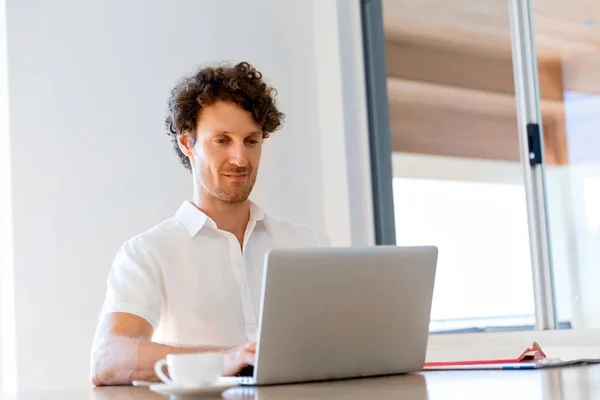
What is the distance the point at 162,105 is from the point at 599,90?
1809 millimetres

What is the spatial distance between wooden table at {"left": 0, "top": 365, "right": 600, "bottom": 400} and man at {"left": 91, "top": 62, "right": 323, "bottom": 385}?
575 millimetres

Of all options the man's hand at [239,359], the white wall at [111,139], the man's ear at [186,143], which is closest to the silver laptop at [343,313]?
the man's hand at [239,359]

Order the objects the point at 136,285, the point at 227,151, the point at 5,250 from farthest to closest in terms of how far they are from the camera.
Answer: the point at 5,250
the point at 227,151
the point at 136,285

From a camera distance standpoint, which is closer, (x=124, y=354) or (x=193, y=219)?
(x=124, y=354)

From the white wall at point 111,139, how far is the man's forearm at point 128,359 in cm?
147

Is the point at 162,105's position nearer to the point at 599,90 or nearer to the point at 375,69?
the point at 375,69

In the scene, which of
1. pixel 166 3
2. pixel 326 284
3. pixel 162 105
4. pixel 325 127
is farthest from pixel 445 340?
pixel 326 284

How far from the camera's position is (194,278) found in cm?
244

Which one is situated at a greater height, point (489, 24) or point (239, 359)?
point (489, 24)

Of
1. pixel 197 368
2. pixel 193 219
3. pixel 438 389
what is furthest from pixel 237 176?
pixel 438 389

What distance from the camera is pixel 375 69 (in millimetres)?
4254

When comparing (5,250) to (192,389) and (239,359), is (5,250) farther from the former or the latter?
(192,389)

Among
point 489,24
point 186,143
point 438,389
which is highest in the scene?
point 489,24

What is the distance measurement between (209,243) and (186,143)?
1.30ft
